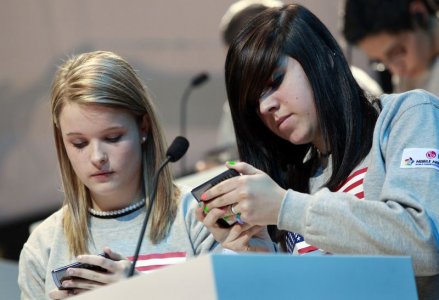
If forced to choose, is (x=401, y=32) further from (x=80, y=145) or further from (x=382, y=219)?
(x=382, y=219)

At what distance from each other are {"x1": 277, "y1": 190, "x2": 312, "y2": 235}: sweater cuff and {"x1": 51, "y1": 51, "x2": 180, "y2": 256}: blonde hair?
573 mm

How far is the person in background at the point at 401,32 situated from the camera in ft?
13.3

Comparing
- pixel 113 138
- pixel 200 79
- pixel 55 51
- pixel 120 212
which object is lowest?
pixel 200 79

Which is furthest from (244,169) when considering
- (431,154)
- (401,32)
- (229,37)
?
(229,37)

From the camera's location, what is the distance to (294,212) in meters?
2.05

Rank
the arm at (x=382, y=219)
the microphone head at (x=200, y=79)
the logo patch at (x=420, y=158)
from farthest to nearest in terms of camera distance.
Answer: the microphone head at (x=200, y=79), the logo patch at (x=420, y=158), the arm at (x=382, y=219)

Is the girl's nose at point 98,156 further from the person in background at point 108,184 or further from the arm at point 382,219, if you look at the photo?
the arm at point 382,219

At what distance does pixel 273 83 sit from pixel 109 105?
48cm

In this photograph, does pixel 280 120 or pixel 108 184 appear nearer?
pixel 280 120

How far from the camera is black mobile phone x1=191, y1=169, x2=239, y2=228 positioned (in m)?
2.18

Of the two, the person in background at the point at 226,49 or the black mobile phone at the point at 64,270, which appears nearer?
the black mobile phone at the point at 64,270

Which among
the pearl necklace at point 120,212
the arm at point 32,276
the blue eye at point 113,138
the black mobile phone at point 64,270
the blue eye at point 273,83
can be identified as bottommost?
the arm at point 32,276

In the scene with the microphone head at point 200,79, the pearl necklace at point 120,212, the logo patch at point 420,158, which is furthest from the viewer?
the microphone head at point 200,79

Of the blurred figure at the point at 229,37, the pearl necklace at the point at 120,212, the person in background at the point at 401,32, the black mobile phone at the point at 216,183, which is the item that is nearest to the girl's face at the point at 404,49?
the person in background at the point at 401,32
